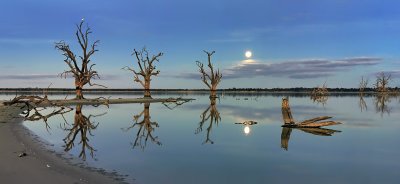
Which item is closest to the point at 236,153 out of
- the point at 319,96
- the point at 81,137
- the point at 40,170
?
the point at 40,170

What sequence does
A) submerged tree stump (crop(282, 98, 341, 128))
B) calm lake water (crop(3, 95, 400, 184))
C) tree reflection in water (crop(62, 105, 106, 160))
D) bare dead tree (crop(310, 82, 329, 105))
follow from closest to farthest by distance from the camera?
1. calm lake water (crop(3, 95, 400, 184))
2. tree reflection in water (crop(62, 105, 106, 160))
3. submerged tree stump (crop(282, 98, 341, 128))
4. bare dead tree (crop(310, 82, 329, 105))

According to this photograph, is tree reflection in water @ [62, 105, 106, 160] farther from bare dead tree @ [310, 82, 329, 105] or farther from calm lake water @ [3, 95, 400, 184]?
bare dead tree @ [310, 82, 329, 105]

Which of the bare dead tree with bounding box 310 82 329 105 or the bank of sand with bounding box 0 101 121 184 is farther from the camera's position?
the bare dead tree with bounding box 310 82 329 105

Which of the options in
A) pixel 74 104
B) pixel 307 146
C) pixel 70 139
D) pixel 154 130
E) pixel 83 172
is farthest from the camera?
pixel 74 104

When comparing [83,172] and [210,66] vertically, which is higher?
[210,66]

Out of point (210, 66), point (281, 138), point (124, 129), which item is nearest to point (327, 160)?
point (281, 138)

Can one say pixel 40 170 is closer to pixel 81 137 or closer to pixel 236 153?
pixel 236 153

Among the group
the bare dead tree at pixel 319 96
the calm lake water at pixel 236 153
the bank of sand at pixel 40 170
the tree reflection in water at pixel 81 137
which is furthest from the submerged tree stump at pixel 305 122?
the bare dead tree at pixel 319 96

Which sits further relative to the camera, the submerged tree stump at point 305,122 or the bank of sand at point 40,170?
the submerged tree stump at point 305,122

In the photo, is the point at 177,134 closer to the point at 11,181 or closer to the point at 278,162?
the point at 278,162

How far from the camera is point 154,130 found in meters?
20.7

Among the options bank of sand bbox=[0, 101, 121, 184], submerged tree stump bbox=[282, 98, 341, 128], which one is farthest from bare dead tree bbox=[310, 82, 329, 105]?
bank of sand bbox=[0, 101, 121, 184]

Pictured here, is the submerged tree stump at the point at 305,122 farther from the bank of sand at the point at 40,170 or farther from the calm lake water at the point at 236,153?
the bank of sand at the point at 40,170

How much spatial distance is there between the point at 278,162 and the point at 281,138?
236 inches
